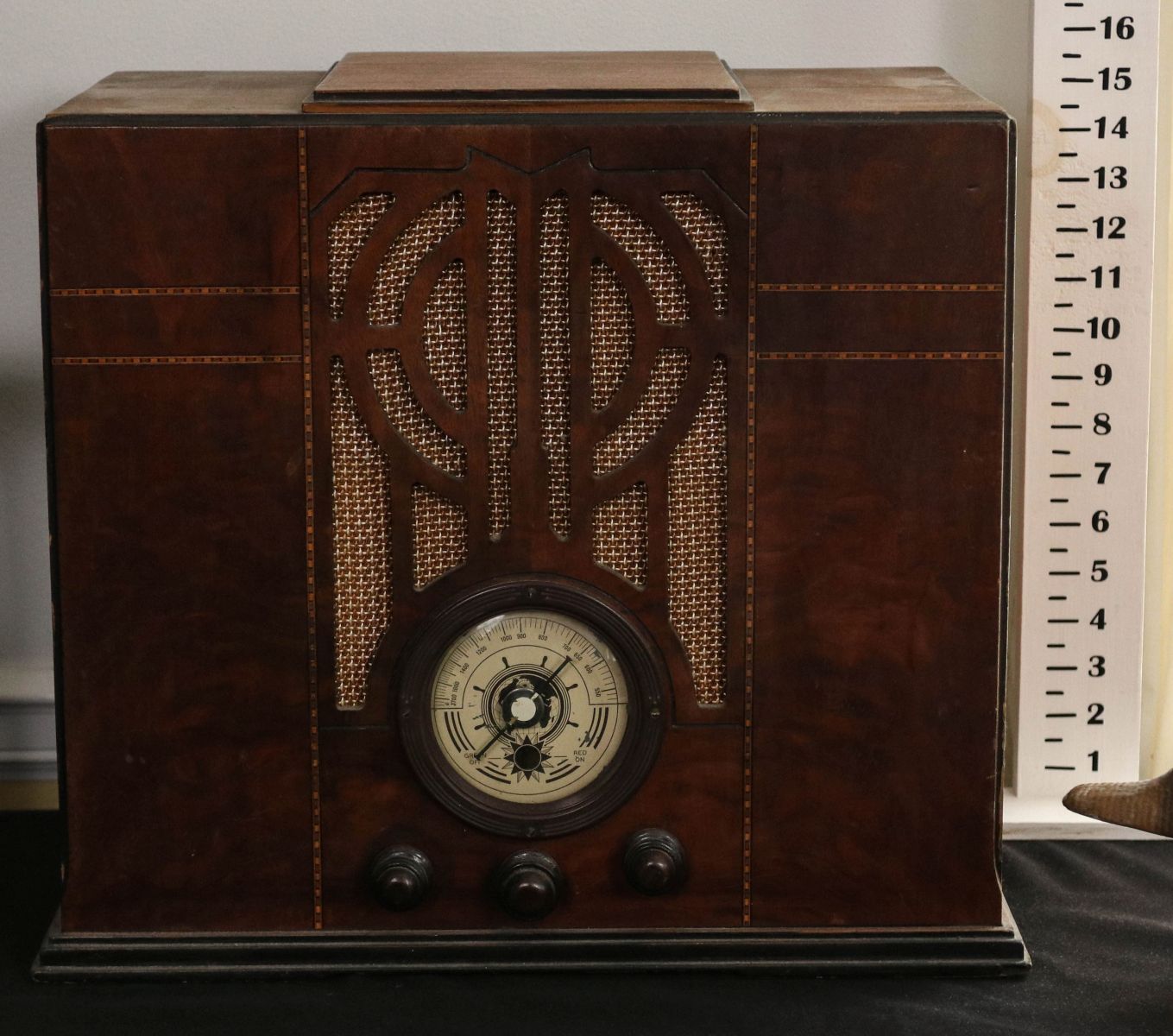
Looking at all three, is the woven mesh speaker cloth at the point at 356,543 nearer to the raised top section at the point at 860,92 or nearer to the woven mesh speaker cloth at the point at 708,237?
the woven mesh speaker cloth at the point at 708,237

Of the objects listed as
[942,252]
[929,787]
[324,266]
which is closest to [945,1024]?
[929,787]

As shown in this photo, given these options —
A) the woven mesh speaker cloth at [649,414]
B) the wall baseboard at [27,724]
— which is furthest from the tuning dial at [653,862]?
the wall baseboard at [27,724]

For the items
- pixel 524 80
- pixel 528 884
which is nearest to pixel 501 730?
pixel 528 884

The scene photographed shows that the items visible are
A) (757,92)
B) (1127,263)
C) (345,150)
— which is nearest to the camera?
→ (345,150)

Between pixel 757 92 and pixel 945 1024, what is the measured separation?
0.85m

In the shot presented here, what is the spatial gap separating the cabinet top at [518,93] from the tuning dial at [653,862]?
640 millimetres

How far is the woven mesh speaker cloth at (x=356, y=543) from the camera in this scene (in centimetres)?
130

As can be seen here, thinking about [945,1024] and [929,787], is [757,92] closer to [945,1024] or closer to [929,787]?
[929,787]

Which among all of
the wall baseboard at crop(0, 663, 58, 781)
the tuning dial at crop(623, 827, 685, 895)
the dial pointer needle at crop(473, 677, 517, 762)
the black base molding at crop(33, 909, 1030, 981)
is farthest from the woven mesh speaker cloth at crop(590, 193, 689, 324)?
the wall baseboard at crop(0, 663, 58, 781)

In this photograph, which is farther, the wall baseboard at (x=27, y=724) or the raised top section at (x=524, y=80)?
the wall baseboard at (x=27, y=724)

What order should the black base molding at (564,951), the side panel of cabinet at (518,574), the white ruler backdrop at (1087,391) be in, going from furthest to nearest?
1. the white ruler backdrop at (1087,391)
2. the black base molding at (564,951)
3. the side panel of cabinet at (518,574)

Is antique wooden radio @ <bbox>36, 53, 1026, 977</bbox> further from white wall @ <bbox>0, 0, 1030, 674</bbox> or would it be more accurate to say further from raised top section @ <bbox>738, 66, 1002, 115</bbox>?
white wall @ <bbox>0, 0, 1030, 674</bbox>

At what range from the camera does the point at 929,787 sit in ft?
4.40

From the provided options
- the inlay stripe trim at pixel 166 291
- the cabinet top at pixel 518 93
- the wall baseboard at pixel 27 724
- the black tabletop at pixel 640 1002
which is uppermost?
the cabinet top at pixel 518 93
